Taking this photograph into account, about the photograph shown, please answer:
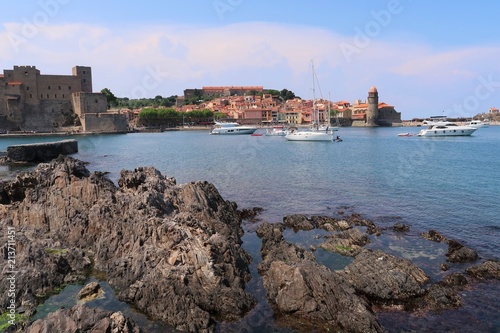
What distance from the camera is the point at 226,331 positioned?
9.03 metres

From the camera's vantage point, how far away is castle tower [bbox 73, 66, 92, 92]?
8750cm

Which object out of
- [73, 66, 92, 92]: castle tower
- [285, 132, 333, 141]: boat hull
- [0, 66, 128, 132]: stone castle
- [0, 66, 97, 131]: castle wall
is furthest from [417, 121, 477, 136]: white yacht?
[73, 66, 92, 92]: castle tower

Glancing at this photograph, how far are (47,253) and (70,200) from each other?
3462 millimetres

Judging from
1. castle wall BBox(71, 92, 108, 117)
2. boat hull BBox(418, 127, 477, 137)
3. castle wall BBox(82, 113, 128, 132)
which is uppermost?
castle wall BBox(71, 92, 108, 117)

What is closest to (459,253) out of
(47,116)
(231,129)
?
(231,129)

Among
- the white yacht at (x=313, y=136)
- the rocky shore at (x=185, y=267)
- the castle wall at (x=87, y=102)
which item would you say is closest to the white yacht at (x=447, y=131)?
the white yacht at (x=313, y=136)

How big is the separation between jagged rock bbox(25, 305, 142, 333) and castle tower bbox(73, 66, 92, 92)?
290 feet

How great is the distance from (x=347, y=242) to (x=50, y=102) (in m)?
85.0

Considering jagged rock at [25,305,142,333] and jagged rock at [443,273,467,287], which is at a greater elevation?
jagged rock at [25,305,142,333]

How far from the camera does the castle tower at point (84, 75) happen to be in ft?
287

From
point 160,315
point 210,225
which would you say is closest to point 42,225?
point 210,225

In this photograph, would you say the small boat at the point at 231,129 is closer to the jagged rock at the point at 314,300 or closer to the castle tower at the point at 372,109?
Answer: the castle tower at the point at 372,109

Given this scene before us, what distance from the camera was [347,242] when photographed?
14109 mm

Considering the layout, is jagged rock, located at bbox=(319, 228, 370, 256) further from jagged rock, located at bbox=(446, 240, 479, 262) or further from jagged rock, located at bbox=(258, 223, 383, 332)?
jagged rock, located at bbox=(258, 223, 383, 332)
